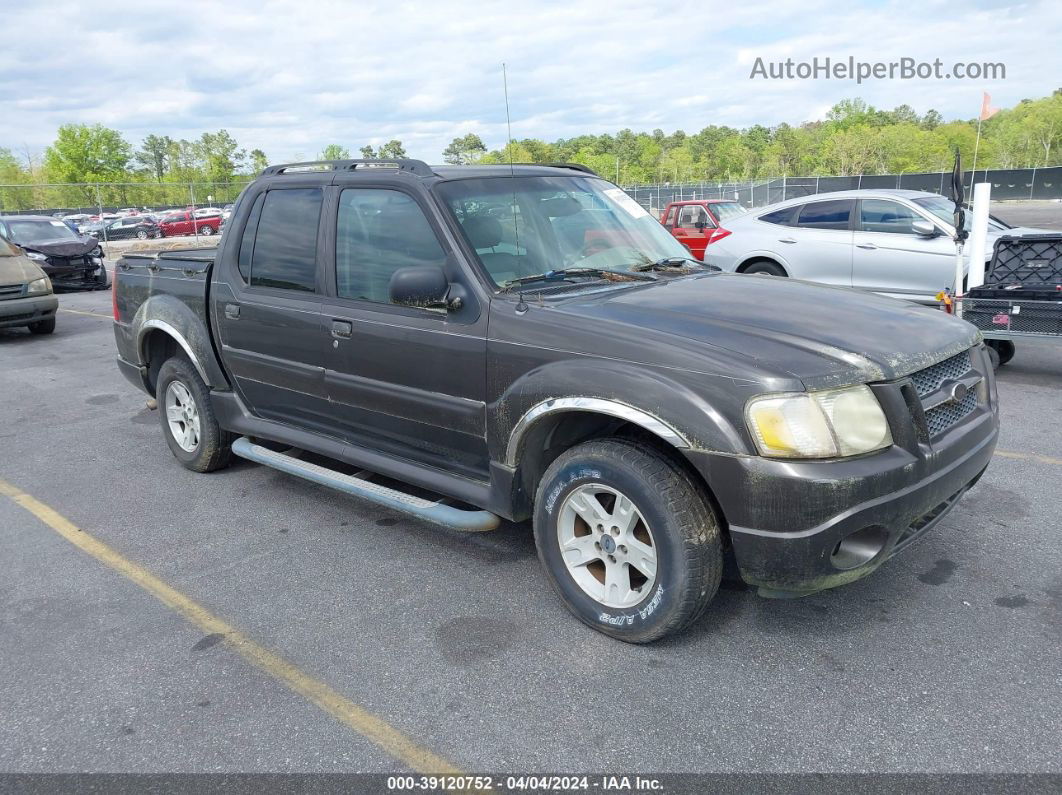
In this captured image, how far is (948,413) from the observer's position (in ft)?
10.6

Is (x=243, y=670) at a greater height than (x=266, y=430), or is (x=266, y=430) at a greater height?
(x=266, y=430)

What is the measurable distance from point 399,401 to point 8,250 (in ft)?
34.0

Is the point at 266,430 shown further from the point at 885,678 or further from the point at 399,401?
the point at 885,678

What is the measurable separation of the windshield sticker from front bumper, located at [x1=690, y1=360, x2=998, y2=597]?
81.4 inches

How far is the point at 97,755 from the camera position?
105 inches

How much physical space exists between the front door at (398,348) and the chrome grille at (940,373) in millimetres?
1723

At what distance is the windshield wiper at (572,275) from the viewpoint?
12.0ft


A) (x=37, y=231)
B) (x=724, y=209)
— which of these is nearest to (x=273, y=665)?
(x=724, y=209)

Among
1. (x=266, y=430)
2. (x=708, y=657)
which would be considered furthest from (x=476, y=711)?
(x=266, y=430)

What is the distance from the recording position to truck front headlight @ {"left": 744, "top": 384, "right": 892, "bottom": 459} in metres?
2.74

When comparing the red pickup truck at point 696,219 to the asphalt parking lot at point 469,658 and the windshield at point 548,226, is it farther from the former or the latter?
the asphalt parking lot at point 469,658

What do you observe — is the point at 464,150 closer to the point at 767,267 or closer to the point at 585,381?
the point at 585,381

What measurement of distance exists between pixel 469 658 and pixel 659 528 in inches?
35.7

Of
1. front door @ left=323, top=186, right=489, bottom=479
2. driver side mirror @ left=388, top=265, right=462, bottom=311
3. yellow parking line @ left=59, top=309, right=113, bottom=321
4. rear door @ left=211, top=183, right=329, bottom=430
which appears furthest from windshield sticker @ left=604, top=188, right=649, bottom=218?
yellow parking line @ left=59, top=309, right=113, bottom=321
